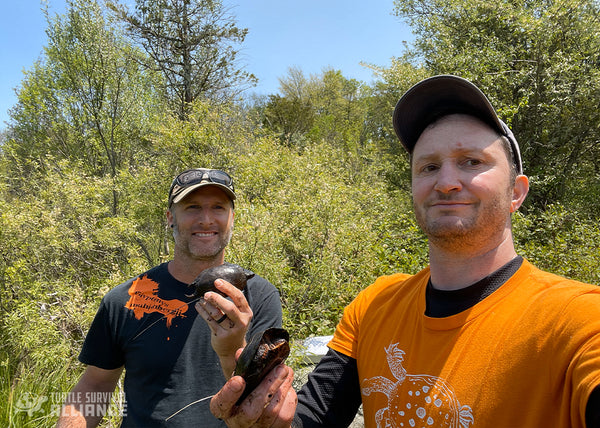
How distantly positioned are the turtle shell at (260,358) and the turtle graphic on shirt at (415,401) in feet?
1.38

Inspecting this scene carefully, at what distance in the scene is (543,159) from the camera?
40.0ft

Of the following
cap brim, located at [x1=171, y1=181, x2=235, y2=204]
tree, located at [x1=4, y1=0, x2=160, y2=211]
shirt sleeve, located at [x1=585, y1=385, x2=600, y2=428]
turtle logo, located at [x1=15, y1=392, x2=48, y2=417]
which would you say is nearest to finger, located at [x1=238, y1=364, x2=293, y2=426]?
shirt sleeve, located at [x1=585, y1=385, x2=600, y2=428]

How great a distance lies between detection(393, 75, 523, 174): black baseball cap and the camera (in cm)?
152

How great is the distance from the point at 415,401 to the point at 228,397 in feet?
2.16

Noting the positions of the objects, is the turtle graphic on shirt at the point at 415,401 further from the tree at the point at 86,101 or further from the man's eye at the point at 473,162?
the tree at the point at 86,101

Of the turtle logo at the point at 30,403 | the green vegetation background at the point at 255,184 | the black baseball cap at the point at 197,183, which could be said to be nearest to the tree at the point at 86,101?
the green vegetation background at the point at 255,184

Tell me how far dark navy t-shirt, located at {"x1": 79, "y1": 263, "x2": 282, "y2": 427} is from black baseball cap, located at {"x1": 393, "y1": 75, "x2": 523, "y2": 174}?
1424 mm

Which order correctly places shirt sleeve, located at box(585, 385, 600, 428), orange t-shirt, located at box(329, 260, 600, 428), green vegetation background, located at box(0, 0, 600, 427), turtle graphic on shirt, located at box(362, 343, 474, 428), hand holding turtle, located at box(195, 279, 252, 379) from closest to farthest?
shirt sleeve, located at box(585, 385, 600, 428), orange t-shirt, located at box(329, 260, 600, 428), turtle graphic on shirt, located at box(362, 343, 474, 428), hand holding turtle, located at box(195, 279, 252, 379), green vegetation background, located at box(0, 0, 600, 427)

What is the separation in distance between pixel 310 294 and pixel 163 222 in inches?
285

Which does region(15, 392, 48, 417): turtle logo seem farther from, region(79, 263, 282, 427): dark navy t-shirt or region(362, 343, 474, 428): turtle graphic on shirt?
region(362, 343, 474, 428): turtle graphic on shirt

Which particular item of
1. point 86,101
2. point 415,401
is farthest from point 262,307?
point 86,101

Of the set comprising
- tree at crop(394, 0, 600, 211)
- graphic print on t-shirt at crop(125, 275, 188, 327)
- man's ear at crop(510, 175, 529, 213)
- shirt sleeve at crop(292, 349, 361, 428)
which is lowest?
shirt sleeve at crop(292, 349, 361, 428)

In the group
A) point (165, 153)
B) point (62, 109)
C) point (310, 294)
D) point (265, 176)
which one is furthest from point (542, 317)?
point (62, 109)

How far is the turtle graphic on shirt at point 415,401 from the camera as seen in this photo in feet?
4.07
